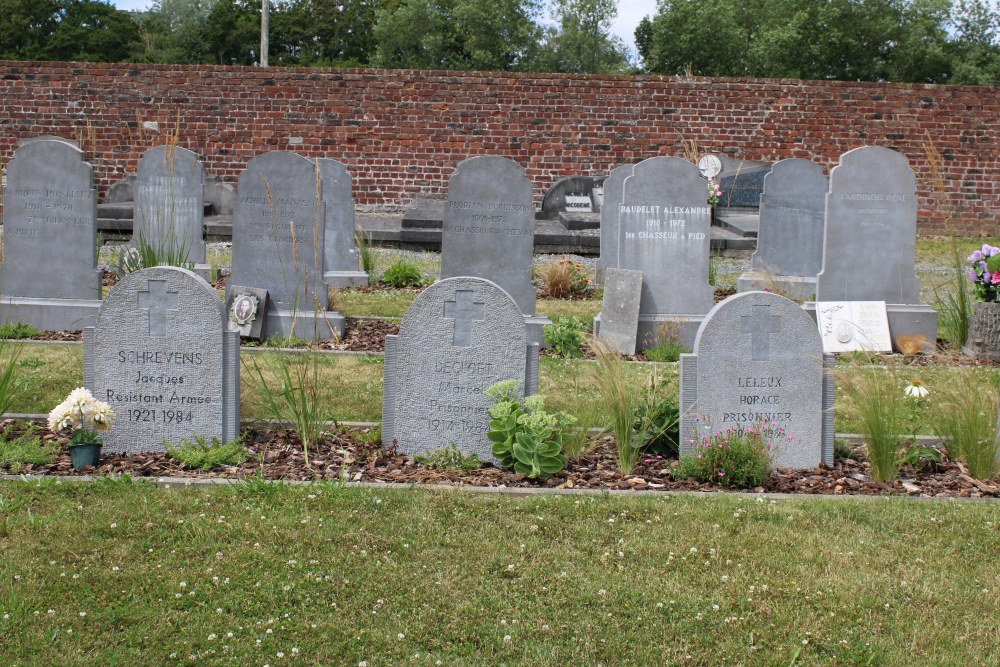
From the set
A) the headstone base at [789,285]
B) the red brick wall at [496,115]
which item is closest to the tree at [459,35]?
the red brick wall at [496,115]

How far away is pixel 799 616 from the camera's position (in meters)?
4.04

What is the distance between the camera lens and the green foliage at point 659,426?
5.95 metres

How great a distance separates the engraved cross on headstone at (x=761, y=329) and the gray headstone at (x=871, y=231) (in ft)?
13.9

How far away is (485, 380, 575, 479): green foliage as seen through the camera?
18.3 ft

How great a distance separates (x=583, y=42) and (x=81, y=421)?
3813 centimetres

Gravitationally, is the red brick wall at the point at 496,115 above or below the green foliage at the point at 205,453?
above

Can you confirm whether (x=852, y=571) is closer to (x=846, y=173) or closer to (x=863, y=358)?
(x=863, y=358)

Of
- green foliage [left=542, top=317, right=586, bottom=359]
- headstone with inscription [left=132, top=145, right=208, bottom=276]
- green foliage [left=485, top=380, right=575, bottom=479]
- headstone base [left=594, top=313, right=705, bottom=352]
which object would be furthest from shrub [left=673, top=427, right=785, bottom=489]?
headstone with inscription [left=132, top=145, right=208, bottom=276]

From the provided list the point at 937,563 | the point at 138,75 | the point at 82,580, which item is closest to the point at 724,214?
the point at 138,75

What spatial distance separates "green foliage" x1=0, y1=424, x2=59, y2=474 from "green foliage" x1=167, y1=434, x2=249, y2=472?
23.4 inches

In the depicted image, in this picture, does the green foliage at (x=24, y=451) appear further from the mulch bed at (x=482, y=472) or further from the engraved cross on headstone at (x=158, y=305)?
the engraved cross on headstone at (x=158, y=305)

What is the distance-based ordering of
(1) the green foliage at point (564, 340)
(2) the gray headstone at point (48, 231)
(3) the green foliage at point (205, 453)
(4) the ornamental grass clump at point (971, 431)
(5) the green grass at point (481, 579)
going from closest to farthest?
1. (5) the green grass at point (481, 579)
2. (3) the green foliage at point (205, 453)
3. (4) the ornamental grass clump at point (971, 431)
4. (1) the green foliage at point (564, 340)
5. (2) the gray headstone at point (48, 231)

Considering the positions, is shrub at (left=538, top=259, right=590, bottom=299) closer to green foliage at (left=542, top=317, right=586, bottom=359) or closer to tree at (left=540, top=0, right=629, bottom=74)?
green foliage at (left=542, top=317, right=586, bottom=359)

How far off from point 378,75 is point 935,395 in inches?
633
